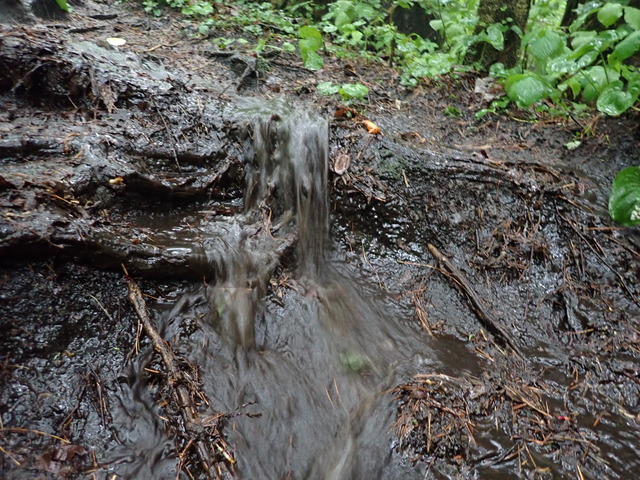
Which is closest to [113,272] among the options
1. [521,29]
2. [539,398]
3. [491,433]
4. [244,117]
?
[244,117]

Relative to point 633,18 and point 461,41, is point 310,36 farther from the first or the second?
point 633,18

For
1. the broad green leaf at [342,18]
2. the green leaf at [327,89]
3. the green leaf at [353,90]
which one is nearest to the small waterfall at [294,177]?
the green leaf at [353,90]

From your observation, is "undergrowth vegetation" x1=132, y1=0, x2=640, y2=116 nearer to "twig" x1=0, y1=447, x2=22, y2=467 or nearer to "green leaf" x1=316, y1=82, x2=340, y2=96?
"green leaf" x1=316, y1=82, x2=340, y2=96

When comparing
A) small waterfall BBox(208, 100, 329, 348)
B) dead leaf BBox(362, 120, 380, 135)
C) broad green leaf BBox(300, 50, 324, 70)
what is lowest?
small waterfall BBox(208, 100, 329, 348)

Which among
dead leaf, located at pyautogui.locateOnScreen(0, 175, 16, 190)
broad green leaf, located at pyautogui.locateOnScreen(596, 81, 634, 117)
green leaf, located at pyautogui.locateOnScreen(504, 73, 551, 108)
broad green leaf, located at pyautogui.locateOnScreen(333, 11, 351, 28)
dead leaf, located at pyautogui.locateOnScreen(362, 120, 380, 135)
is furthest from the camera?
broad green leaf, located at pyautogui.locateOnScreen(333, 11, 351, 28)

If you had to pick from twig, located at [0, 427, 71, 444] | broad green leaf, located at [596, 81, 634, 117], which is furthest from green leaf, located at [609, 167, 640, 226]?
twig, located at [0, 427, 71, 444]

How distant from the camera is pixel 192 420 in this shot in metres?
2.02

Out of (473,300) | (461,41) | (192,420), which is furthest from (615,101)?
(192,420)

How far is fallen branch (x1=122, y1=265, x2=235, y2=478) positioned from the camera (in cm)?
192

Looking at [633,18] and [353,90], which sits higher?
[633,18]

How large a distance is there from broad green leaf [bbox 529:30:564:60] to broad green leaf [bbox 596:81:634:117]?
581 millimetres

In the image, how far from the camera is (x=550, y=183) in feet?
10.6

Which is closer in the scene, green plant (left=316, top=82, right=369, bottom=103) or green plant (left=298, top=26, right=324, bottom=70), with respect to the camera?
green plant (left=316, top=82, right=369, bottom=103)

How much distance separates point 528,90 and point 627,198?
1.09 metres
